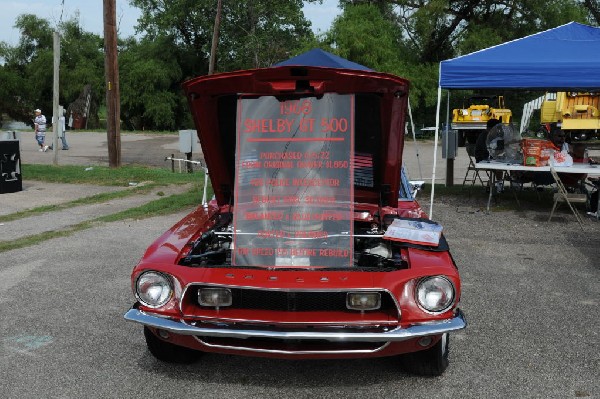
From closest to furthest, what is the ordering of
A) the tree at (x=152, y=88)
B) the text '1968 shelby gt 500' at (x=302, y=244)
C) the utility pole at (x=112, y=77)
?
the text '1968 shelby gt 500' at (x=302, y=244) < the utility pole at (x=112, y=77) < the tree at (x=152, y=88)

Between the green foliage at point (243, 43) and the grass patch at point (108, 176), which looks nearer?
the grass patch at point (108, 176)

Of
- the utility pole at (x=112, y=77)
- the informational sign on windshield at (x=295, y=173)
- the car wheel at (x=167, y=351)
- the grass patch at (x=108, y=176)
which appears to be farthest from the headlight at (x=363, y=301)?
the utility pole at (x=112, y=77)

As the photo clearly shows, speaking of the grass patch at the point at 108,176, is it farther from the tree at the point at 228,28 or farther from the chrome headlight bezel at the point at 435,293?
the tree at the point at 228,28

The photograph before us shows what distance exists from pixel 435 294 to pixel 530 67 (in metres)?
6.51

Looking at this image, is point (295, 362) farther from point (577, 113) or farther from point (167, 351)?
point (577, 113)

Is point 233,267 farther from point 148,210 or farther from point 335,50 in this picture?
point 335,50

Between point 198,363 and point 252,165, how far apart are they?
52.3 inches

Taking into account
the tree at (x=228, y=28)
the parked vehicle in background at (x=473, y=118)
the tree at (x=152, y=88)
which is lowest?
the parked vehicle in background at (x=473, y=118)

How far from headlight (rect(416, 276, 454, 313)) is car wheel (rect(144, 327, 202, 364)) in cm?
152

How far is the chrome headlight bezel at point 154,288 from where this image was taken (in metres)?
3.58

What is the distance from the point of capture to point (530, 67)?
29.5ft

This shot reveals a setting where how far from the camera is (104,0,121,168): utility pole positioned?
15406 millimetres

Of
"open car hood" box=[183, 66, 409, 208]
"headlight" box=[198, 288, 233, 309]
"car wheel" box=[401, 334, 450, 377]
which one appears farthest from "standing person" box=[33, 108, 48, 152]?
"car wheel" box=[401, 334, 450, 377]

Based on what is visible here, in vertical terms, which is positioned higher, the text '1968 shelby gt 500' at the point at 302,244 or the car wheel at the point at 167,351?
the text '1968 shelby gt 500' at the point at 302,244
